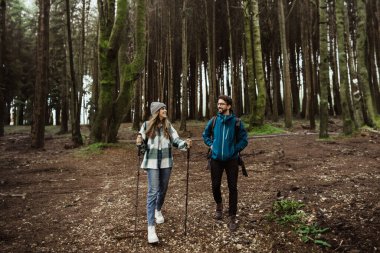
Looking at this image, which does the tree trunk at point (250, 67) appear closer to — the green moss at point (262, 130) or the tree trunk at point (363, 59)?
the green moss at point (262, 130)

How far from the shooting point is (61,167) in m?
11.1

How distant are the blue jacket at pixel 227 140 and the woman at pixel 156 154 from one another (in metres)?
0.49

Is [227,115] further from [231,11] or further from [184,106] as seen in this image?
[231,11]

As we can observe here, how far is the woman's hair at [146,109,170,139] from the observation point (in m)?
5.40

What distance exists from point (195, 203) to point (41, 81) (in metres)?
10.7

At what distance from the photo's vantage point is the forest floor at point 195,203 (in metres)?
5.15

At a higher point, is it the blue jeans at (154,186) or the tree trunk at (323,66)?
the tree trunk at (323,66)

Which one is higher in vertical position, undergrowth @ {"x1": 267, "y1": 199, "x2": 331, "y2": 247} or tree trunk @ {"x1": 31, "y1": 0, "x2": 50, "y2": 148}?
tree trunk @ {"x1": 31, "y1": 0, "x2": 50, "y2": 148}

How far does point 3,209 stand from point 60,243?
2.60 m

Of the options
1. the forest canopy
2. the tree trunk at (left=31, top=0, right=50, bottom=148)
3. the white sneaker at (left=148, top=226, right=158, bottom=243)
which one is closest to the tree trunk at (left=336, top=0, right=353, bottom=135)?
the forest canopy

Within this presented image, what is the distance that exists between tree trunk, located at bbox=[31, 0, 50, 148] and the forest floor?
9.36ft

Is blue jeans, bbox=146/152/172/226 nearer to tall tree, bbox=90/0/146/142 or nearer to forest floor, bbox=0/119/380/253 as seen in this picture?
forest floor, bbox=0/119/380/253

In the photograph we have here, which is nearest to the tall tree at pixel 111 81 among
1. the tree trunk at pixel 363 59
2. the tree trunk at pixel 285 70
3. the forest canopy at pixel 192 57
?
the forest canopy at pixel 192 57

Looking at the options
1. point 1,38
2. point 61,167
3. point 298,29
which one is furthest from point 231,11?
point 61,167
